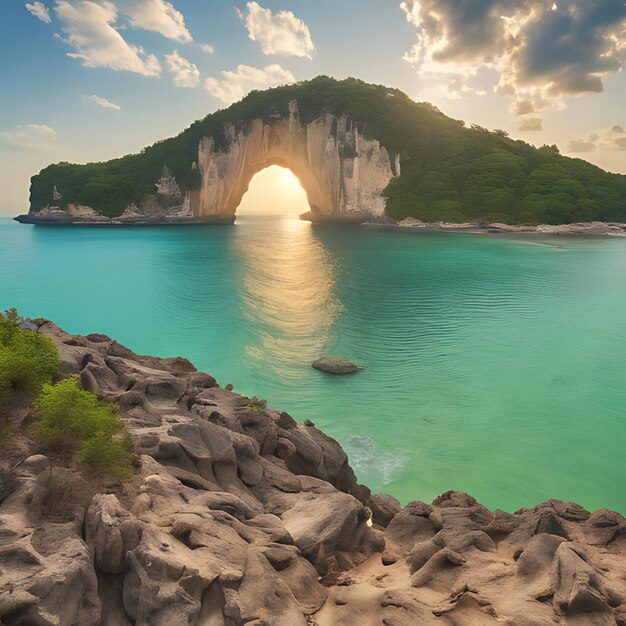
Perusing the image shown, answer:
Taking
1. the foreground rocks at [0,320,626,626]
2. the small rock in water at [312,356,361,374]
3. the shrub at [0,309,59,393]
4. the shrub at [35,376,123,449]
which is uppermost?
the shrub at [0,309,59,393]

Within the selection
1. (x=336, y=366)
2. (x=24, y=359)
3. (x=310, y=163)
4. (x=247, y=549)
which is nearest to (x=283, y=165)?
(x=310, y=163)

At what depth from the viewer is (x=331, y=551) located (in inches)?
265

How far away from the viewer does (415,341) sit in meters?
22.9

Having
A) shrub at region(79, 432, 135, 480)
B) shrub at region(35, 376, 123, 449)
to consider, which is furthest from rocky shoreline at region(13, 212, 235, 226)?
shrub at region(79, 432, 135, 480)

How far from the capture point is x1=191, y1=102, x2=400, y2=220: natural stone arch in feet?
285

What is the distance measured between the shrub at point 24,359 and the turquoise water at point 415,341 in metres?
8.39

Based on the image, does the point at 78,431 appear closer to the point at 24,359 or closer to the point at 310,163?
the point at 24,359

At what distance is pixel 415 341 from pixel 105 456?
18.8 m

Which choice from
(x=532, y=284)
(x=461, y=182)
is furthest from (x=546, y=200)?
(x=532, y=284)

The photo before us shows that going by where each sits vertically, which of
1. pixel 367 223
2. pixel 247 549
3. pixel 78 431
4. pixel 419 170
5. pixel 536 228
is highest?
pixel 419 170

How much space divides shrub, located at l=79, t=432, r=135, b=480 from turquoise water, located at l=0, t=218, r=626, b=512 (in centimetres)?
748

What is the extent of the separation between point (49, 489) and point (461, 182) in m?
92.2

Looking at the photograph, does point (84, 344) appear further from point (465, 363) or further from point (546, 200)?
point (546, 200)

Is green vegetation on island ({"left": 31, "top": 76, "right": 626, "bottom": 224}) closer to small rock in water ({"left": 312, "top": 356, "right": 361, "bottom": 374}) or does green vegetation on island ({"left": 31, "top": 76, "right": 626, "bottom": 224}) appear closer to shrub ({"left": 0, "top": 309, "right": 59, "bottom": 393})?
small rock in water ({"left": 312, "top": 356, "right": 361, "bottom": 374})
